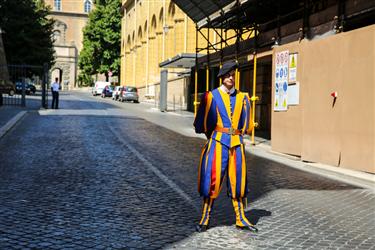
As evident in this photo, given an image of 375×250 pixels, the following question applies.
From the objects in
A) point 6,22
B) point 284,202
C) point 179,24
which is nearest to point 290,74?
point 284,202

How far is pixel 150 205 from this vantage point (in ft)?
22.9

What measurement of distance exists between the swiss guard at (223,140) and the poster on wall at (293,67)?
7.52 metres

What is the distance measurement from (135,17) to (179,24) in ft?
64.6

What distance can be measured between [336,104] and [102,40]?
6414 cm

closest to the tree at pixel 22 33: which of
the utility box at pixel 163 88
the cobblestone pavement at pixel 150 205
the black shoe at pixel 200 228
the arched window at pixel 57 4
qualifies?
the utility box at pixel 163 88

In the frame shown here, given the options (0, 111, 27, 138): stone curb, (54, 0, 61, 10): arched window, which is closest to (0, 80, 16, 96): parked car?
(0, 111, 27, 138): stone curb

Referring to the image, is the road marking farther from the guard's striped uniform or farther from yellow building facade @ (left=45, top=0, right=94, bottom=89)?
yellow building facade @ (left=45, top=0, right=94, bottom=89)

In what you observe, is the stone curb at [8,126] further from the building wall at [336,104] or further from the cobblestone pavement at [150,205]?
the building wall at [336,104]

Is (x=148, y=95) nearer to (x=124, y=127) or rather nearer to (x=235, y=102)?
(x=124, y=127)

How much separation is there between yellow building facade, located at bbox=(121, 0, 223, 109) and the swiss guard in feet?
98.0

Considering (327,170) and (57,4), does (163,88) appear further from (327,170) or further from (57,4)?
(57,4)

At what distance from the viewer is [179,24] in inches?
1655

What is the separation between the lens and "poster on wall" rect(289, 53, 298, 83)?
13.0 m

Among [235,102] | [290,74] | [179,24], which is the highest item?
[179,24]
